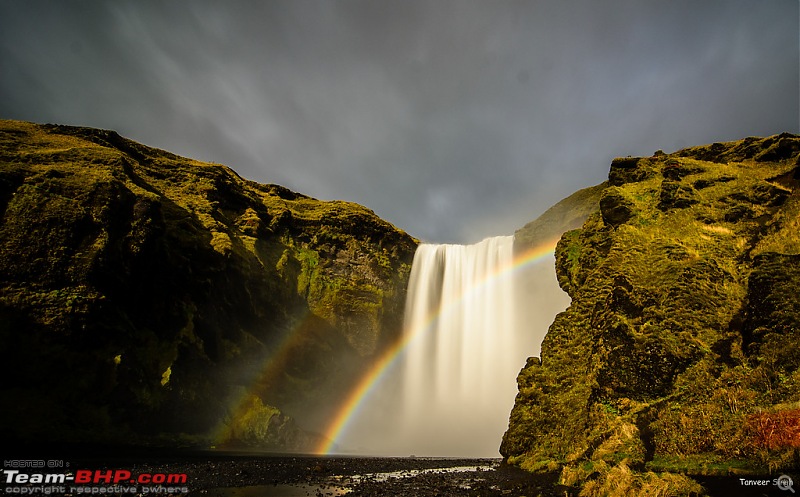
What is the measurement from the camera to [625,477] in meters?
13.9

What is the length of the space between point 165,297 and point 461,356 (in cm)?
4065

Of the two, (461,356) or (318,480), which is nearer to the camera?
(318,480)

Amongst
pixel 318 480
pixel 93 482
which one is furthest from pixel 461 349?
pixel 93 482

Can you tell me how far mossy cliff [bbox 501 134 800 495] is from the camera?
47.6ft

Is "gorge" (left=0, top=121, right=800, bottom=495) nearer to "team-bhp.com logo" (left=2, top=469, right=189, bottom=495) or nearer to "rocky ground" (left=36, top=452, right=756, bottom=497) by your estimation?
"rocky ground" (left=36, top=452, right=756, bottom=497)

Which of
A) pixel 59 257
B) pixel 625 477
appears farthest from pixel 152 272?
pixel 625 477

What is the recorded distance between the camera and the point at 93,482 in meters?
15.8

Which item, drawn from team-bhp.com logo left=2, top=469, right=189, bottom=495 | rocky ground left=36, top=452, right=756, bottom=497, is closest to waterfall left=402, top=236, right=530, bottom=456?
rocky ground left=36, top=452, right=756, bottom=497

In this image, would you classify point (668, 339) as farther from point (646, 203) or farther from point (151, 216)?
point (151, 216)

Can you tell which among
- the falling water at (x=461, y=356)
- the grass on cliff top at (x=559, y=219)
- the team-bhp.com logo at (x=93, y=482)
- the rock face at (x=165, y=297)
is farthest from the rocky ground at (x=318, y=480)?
the grass on cliff top at (x=559, y=219)

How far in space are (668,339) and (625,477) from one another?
315 inches

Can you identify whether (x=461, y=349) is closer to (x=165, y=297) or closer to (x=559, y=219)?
(x=559, y=219)

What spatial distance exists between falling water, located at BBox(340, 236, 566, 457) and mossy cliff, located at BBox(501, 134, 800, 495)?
27906 mm

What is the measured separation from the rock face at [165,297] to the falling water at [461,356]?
6216 millimetres
